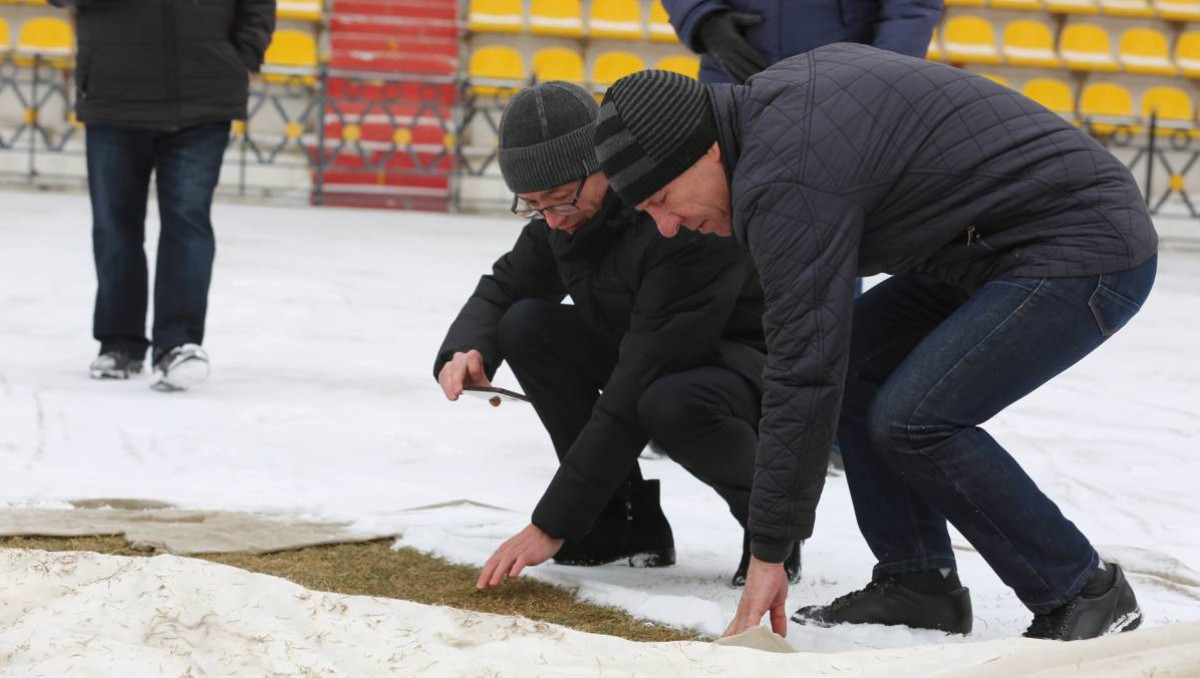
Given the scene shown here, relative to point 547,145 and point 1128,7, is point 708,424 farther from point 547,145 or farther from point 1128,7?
point 1128,7

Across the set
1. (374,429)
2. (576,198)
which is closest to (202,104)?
(374,429)

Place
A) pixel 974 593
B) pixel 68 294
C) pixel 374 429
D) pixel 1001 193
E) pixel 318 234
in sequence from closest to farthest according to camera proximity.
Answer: pixel 1001 193 → pixel 974 593 → pixel 374 429 → pixel 68 294 → pixel 318 234

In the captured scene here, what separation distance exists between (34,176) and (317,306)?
202 inches

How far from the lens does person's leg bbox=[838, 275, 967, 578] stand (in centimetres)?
196

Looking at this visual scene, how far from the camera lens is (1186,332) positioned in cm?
516

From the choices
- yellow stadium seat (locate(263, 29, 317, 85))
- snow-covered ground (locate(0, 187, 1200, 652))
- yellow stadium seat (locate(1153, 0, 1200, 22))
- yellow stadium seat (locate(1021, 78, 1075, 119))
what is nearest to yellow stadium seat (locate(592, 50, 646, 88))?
yellow stadium seat (locate(263, 29, 317, 85))

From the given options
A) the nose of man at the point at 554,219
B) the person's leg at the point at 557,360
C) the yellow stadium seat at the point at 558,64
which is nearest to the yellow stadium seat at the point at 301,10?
the yellow stadium seat at the point at 558,64

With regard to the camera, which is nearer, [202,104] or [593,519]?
[593,519]

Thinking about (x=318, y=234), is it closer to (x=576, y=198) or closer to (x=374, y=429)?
(x=374, y=429)

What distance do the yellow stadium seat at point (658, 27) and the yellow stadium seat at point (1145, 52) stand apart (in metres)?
3.20

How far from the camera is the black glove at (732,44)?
2699 mm

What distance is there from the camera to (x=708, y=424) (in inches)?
79.5

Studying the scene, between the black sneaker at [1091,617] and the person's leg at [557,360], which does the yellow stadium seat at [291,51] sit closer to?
the person's leg at [557,360]

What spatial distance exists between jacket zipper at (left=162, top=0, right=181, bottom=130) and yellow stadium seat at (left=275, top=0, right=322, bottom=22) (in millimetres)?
6310
